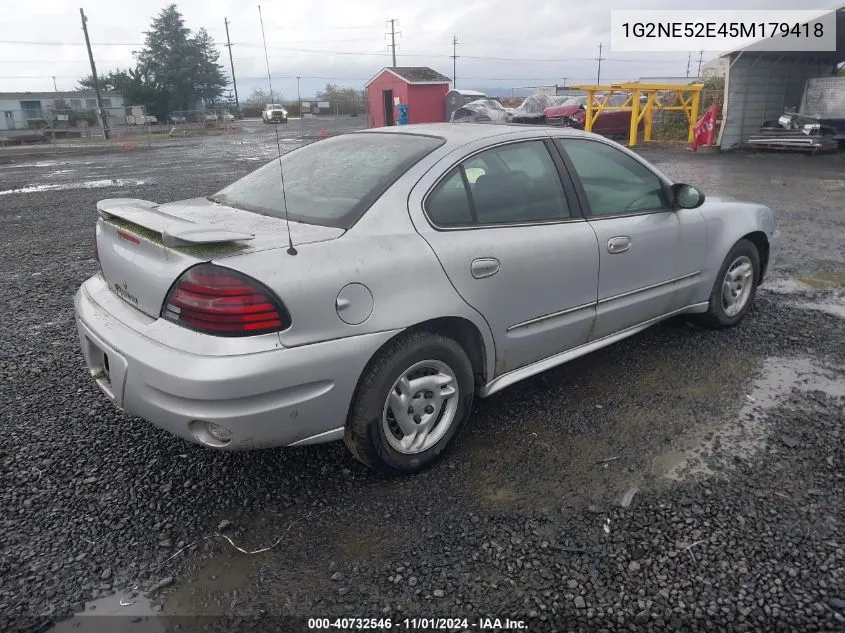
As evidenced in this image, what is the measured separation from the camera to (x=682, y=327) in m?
4.68

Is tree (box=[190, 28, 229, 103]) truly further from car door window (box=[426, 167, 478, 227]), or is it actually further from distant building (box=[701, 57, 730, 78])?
car door window (box=[426, 167, 478, 227])

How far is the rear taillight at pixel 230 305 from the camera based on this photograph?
7.72 feet

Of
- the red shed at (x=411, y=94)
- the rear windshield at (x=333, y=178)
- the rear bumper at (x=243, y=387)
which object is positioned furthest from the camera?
the red shed at (x=411, y=94)

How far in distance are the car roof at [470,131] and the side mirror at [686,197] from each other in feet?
2.41

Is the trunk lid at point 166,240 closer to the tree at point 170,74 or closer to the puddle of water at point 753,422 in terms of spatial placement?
the puddle of water at point 753,422

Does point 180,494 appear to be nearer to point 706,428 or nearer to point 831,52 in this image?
point 706,428

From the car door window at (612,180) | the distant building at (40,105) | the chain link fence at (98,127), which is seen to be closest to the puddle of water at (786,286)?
the car door window at (612,180)

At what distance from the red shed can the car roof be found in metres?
28.4

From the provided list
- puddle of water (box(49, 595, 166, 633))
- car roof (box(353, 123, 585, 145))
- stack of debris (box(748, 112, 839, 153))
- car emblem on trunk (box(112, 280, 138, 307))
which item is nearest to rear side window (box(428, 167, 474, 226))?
car roof (box(353, 123, 585, 145))

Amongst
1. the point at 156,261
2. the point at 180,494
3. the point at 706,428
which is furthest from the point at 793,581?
the point at 156,261

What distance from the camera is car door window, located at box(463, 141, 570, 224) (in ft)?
10.2

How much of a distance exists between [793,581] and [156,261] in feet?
8.98

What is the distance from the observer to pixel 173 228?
2486mm

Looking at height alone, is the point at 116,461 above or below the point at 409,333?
below
